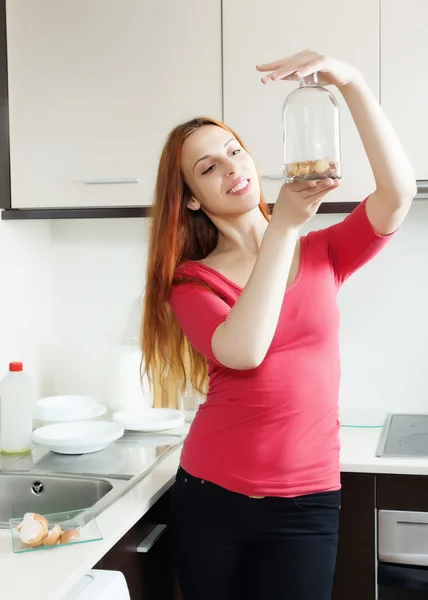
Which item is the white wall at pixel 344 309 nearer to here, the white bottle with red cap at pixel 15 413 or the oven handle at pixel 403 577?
the white bottle with red cap at pixel 15 413

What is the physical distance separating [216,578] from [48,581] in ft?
1.25

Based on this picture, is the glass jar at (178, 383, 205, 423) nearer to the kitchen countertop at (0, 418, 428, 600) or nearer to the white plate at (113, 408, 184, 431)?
the white plate at (113, 408, 184, 431)

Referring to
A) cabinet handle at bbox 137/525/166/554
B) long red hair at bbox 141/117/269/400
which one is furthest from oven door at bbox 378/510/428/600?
long red hair at bbox 141/117/269/400

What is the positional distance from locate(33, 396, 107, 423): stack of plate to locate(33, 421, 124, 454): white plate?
3.5 inches

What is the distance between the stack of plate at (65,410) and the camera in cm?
218

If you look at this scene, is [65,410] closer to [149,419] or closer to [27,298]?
[149,419]

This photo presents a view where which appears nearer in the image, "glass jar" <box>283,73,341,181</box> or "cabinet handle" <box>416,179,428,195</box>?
"glass jar" <box>283,73,341,181</box>

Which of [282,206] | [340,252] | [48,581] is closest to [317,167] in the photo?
[282,206]

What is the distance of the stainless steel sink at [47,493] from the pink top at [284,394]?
0.36 meters

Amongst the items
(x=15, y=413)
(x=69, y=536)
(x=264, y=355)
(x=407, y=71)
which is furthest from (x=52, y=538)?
(x=407, y=71)

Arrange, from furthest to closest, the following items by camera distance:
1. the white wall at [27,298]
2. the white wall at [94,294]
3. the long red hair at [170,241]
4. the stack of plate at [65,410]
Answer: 1. the white wall at [94,294]
2. the white wall at [27,298]
3. the stack of plate at [65,410]
4. the long red hair at [170,241]

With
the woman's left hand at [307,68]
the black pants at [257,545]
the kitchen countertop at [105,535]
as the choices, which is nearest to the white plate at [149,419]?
the kitchen countertop at [105,535]

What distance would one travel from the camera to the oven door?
1779mm

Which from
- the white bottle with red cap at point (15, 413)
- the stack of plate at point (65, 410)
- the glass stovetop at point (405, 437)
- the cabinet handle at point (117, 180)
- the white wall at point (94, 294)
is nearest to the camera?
the glass stovetop at point (405, 437)
